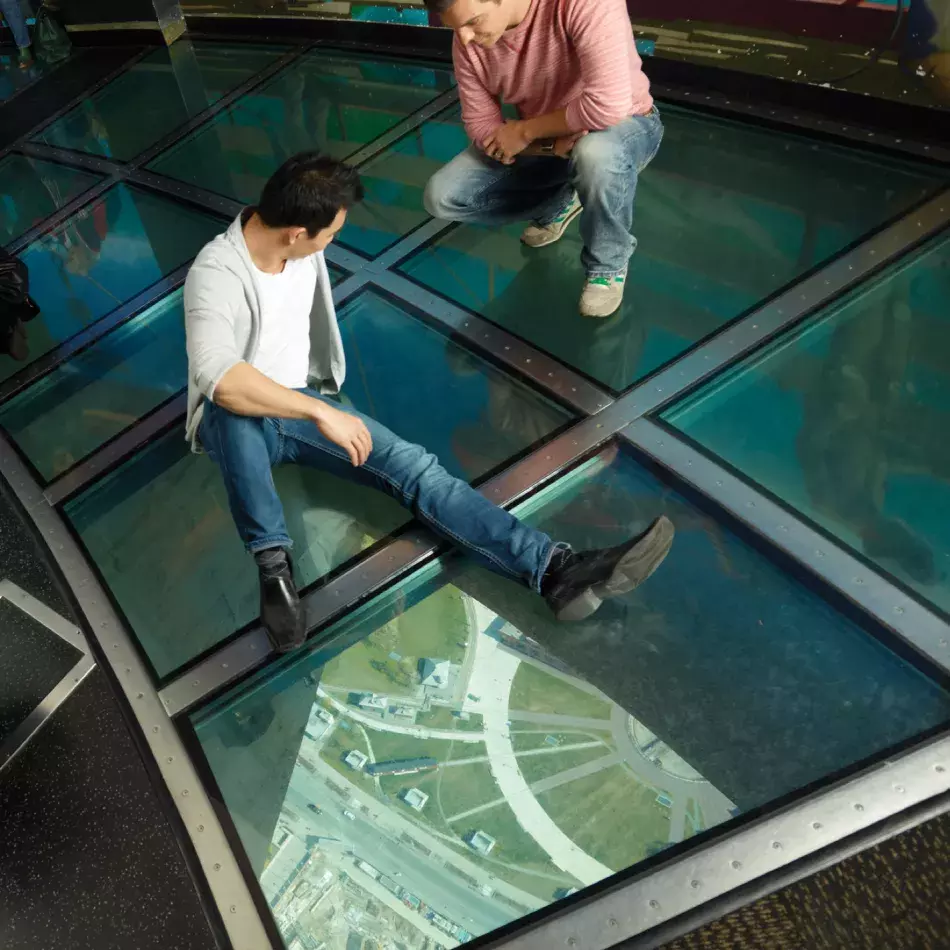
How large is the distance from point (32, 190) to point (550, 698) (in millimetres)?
3582

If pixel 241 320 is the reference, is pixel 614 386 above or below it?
below

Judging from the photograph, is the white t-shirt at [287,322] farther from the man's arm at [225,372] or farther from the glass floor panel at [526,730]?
the glass floor panel at [526,730]

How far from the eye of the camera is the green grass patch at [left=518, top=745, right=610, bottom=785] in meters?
1.64

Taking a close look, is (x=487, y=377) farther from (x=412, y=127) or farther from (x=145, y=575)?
(x=412, y=127)

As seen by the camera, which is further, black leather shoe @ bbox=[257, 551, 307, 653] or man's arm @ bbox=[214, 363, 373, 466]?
black leather shoe @ bbox=[257, 551, 307, 653]

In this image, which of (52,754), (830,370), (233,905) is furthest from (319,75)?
(233,905)

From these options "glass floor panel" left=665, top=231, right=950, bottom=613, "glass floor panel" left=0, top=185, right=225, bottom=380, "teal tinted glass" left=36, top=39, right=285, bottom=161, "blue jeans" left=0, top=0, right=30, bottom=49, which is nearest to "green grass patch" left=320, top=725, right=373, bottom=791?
"glass floor panel" left=665, top=231, right=950, bottom=613

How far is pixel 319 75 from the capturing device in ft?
13.4

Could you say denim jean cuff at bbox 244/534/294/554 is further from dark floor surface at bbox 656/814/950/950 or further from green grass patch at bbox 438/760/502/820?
dark floor surface at bbox 656/814/950/950

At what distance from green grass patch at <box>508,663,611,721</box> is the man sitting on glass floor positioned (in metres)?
0.15

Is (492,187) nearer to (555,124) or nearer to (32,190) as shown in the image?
(555,124)

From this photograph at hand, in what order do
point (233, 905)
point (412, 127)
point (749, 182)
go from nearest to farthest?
point (233, 905) < point (749, 182) < point (412, 127)

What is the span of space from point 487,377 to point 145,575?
106 centimetres

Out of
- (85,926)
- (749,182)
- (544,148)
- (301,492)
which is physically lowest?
(85,926)
